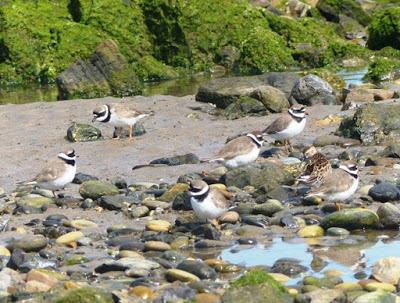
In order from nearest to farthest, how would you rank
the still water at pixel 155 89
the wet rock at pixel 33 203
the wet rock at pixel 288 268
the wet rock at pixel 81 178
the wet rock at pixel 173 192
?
1. the wet rock at pixel 288 268
2. the wet rock at pixel 33 203
3. the wet rock at pixel 173 192
4. the wet rock at pixel 81 178
5. the still water at pixel 155 89

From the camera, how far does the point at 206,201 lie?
39.0 ft

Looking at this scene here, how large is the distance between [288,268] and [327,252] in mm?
1006

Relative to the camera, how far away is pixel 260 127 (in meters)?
19.0

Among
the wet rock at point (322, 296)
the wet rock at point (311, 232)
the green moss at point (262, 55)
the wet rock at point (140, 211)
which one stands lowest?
the green moss at point (262, 55)

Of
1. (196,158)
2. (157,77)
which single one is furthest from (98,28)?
(196,158)

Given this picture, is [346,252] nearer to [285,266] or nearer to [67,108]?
[285,266]

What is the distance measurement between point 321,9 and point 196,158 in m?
26.1

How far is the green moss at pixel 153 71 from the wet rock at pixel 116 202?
1661 centimetres

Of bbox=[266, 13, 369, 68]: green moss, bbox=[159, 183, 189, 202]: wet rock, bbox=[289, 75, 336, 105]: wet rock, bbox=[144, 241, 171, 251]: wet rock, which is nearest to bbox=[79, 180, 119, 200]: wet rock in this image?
bbox=[159, 183, 189, 202]: wet rock

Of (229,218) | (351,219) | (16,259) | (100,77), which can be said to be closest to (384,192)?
(351,219)

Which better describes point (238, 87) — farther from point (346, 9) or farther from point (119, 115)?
point (346, 9)

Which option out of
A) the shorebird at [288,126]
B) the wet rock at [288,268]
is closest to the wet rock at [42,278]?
the wet rock at [288,268]

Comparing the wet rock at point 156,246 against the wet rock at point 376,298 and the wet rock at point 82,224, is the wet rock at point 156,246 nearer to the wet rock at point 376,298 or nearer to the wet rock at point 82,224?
the wet rock at point 82,224

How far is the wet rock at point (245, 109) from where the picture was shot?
66.3 ft
